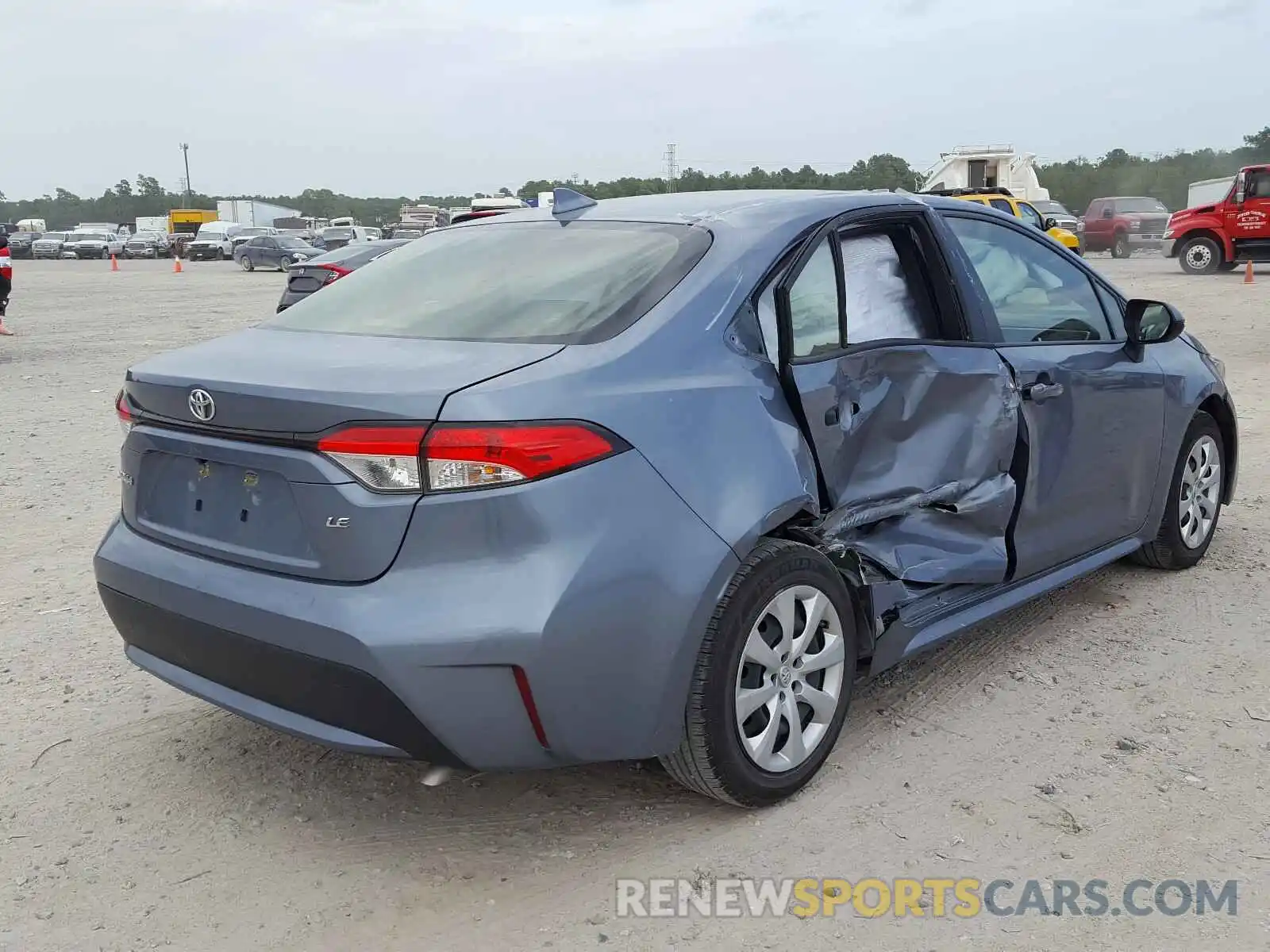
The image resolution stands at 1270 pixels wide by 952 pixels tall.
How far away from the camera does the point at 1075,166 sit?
65.8 meters

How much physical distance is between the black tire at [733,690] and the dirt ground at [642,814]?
11 cm

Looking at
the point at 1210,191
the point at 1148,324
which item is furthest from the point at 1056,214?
the point at 1148,324

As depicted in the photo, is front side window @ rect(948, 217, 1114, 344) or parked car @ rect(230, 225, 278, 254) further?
parked car @ rect(230, 225, 278, 254)

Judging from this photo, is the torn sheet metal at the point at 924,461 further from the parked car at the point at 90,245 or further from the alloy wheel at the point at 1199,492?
the parked car at the point at 90,245

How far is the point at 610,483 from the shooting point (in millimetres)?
2592

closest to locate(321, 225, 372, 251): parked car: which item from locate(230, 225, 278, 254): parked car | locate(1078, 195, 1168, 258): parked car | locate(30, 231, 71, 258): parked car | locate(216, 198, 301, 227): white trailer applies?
locate(230, 225, 278, 254): parked car

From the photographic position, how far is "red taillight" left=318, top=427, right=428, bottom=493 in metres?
2.48

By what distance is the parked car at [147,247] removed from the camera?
58.8 meters

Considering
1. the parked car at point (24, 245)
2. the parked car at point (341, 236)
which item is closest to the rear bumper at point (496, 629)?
the parked car at point (341, 236)

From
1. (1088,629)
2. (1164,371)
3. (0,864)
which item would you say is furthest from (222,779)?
(1164,371)

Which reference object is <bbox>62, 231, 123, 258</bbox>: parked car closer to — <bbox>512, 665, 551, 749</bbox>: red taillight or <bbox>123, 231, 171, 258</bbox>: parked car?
<bbox>123, 231, 171, 258</bbox>: parked car

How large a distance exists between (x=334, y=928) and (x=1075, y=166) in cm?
7065

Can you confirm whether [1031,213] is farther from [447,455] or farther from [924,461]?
[447,455]

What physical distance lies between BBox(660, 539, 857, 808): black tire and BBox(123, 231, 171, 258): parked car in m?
62.2
